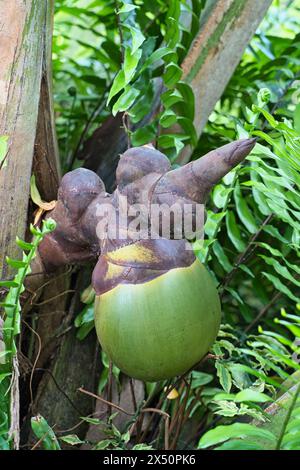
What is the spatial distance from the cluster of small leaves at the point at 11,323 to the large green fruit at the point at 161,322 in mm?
95

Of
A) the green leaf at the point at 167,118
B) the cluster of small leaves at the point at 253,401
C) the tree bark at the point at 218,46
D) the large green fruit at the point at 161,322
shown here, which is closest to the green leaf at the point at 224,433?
the cluster of small leaves at the point at 253,401

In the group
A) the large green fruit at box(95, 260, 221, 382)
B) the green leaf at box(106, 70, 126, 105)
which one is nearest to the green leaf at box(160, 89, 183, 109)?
the green leaf at box(106, 70, 126, 105)

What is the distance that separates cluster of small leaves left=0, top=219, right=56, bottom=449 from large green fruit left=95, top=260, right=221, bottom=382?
0.31ft

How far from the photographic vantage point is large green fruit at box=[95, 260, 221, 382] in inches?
27.6

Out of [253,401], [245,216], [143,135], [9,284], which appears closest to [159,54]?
[143,135]

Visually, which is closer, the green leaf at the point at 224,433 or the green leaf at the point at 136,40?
the green leaf at the point at 224,433

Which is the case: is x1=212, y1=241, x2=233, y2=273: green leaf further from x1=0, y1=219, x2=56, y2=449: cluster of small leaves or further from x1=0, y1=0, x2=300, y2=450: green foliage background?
x1=0, y1=219, x2=56, y2=449: cluster of small leaves

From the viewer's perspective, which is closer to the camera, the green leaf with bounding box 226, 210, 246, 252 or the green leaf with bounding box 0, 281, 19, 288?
the green leaf with bounding box 0, 281, 19, 288

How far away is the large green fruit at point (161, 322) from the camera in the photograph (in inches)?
27.6

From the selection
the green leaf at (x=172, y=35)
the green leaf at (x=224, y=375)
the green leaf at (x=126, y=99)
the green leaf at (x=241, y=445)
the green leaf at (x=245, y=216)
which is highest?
the green leaf at (x=172, y=35)

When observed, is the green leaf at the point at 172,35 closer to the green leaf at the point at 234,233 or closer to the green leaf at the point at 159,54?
the green leaf at the point at 159,54
